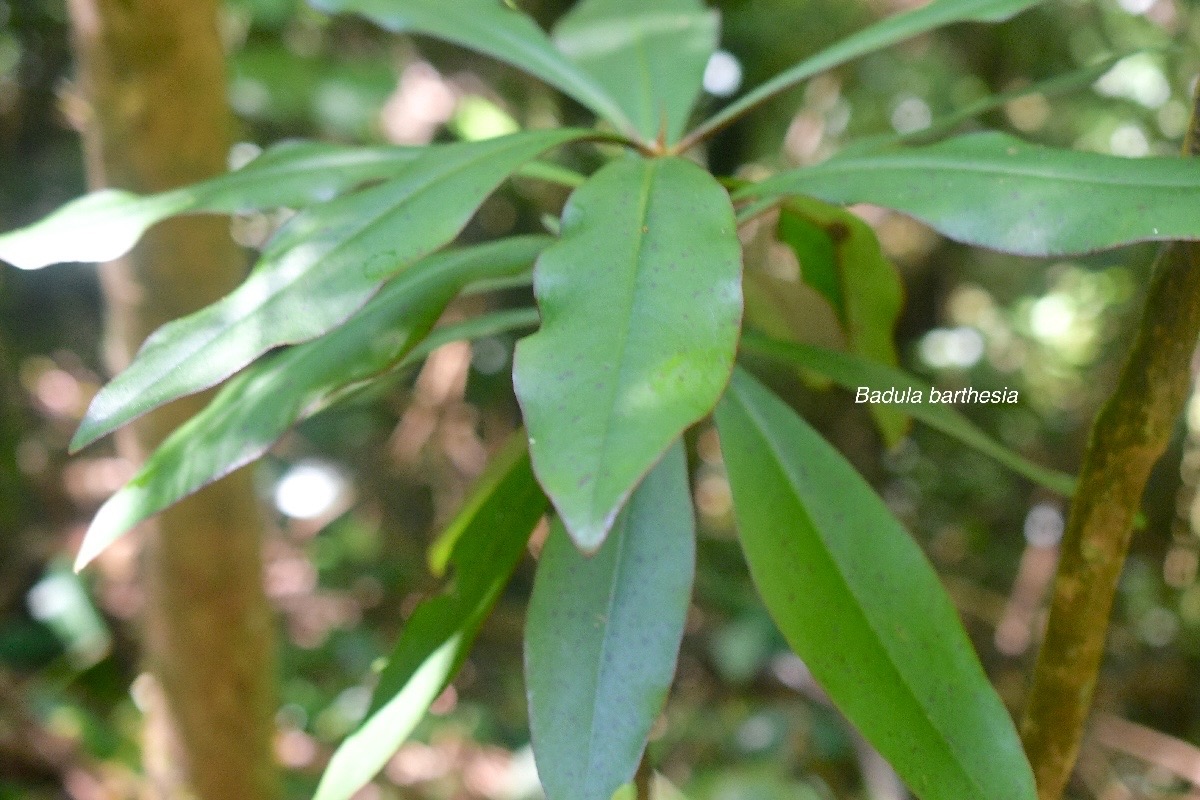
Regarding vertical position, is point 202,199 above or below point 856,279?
above

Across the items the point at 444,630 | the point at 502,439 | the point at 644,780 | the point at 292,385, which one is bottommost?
the point at 502,439

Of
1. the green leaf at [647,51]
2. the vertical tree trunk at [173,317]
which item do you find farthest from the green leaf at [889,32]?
the vertical tree trunk at [173,317]

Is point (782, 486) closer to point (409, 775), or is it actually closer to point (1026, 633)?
point (409, 775)

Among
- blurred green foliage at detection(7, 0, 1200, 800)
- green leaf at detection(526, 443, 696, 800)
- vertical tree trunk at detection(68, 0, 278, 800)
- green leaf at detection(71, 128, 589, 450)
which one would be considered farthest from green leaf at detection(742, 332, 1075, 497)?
blurred green foliage at detection(7, 0, 1200, 800)

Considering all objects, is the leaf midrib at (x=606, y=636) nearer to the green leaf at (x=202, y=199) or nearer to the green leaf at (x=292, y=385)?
the green leaf at (x=292, y=385)

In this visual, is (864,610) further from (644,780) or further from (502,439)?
(502,439)

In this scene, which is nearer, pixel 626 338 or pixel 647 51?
pixel 626 338

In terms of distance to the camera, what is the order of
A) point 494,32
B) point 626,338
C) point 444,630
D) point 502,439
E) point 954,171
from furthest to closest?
point 502,439, point 494,32, point 444,630, point 954,171, point 626,338

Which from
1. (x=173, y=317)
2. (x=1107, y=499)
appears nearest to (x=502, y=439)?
(x=173, y=317)
